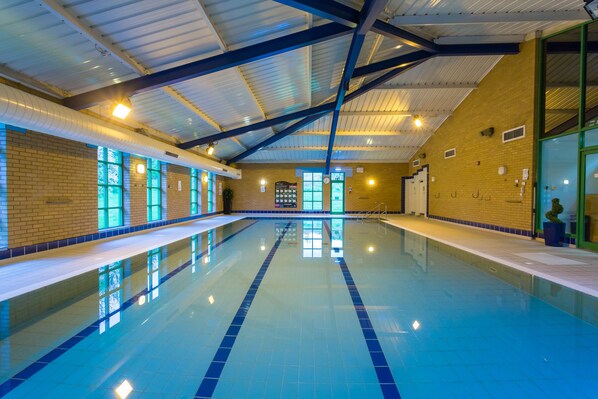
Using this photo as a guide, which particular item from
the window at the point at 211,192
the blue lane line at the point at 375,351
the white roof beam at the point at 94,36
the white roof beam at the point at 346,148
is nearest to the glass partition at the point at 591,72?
the blue lane line at the point at 375,351

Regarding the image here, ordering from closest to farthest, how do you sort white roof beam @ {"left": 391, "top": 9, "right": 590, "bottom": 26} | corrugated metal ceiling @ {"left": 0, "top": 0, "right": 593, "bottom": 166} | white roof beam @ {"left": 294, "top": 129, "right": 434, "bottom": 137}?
corrugated metal ceiling @ {"left": 0, "top": 0, "right": 593, "bottom": 166}
white roof beam @ {"left": 391, "top": 9, "right": 590, "bottom": 26}
white roof beam @ {"left": 294, "top": 129, "right": 434, "bottom": 137}

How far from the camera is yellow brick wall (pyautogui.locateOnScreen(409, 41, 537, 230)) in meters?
6.94

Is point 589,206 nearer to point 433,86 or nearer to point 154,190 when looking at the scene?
point 433,86

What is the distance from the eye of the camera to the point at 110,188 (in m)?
7.35

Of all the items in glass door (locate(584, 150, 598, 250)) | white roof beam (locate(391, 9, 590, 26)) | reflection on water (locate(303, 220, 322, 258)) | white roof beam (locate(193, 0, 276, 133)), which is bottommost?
reflection on water (locate(303, 220, 322, 258))

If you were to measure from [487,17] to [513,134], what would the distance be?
3.18 meters

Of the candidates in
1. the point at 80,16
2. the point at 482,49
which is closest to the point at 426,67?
the point at 482,49

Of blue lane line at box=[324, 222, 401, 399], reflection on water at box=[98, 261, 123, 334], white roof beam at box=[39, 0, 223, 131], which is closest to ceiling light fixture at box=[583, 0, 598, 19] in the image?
blue lane line at box=[324, 222, 401, 399]

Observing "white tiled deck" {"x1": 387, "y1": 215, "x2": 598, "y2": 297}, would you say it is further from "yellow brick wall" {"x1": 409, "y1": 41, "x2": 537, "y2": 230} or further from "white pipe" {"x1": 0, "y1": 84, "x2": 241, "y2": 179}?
"white pipe" {"x1": 0, "y1": 84, "x2": 241, "y2": 179}

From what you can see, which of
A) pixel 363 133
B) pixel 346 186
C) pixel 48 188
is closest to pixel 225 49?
pixel 48 188

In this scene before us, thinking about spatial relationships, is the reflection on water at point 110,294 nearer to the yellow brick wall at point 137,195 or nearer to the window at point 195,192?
the yellow brick wall at point 137,195

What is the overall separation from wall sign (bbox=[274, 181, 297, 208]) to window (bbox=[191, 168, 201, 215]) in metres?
4.41

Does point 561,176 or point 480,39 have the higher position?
point 480,39

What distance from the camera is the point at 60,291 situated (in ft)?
10.9
